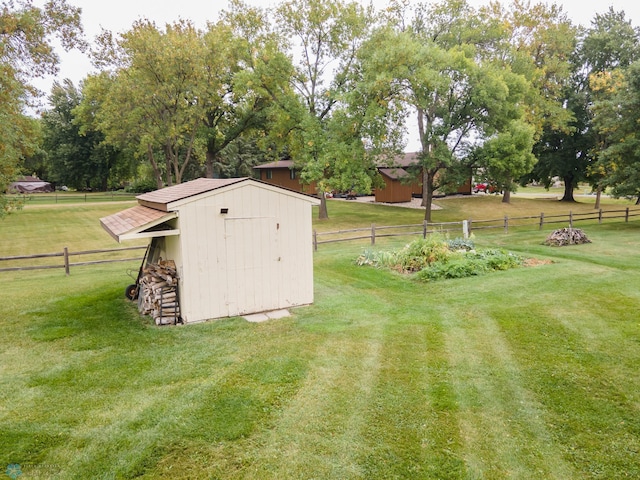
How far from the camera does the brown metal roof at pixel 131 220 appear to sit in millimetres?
7773

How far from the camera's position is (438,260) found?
40.6ft

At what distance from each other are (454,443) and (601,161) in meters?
23.5

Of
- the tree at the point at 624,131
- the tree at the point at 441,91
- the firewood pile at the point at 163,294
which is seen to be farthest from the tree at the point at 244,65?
the firewood pile at the point at 163,294

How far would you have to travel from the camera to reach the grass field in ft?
13.7

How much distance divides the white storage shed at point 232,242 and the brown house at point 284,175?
31626 millimetres

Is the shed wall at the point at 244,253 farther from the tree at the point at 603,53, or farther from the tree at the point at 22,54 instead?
the tree at the point at 603,53

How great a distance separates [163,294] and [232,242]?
1.63 metres

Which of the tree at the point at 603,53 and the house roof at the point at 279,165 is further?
the house roof at the point at 279,165

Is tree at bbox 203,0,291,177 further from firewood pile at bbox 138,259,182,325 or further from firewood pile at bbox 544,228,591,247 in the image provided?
firewood pile at bbox 138,259,182,325

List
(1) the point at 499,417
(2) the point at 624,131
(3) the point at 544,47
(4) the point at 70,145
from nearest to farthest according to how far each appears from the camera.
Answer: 1. (1) the point at 499,417
2. (2) the point at 624,131
3. (3) the point at 544,47
4. (4) the point at 70,145

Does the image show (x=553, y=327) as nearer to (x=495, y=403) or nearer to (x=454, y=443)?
(x=495, y=403)

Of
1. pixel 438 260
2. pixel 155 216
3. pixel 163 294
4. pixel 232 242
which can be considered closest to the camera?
pixel 155 216

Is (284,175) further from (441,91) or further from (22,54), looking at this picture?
(22,54)

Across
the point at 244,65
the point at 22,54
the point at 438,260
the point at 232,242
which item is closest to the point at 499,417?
the point at 232,242
